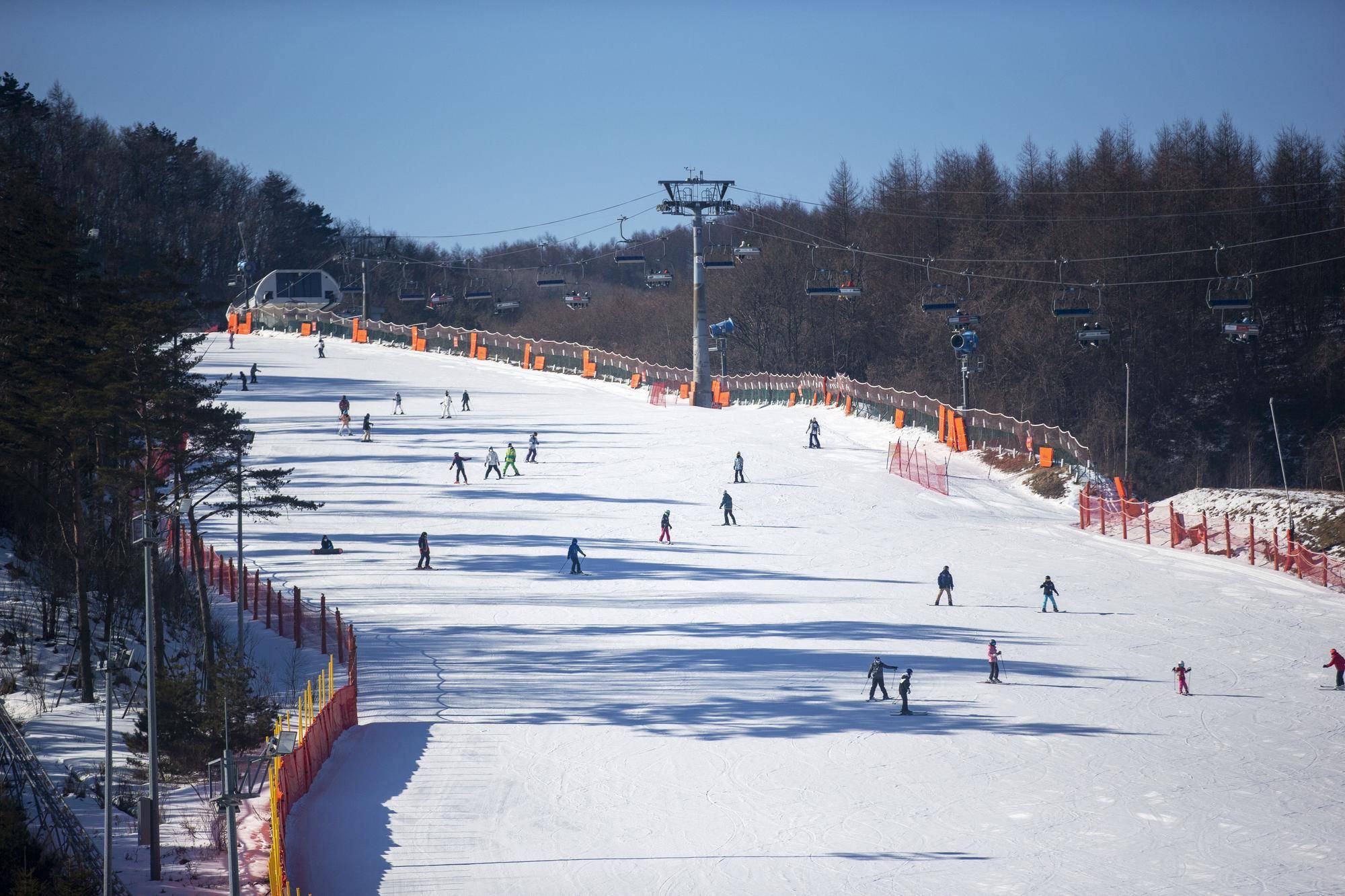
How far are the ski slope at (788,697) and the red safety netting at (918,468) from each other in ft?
2.85

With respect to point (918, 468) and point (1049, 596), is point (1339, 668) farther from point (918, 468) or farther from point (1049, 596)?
point (918, 468)

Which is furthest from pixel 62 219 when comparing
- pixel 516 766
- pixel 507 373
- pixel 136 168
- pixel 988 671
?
pixel 136 168

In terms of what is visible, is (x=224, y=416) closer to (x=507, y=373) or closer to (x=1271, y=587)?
(x=1271, y=587)

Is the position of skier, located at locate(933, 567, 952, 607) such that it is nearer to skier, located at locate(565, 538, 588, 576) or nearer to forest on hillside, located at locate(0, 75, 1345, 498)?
skier, located at locate(565, 538, 588, 576)

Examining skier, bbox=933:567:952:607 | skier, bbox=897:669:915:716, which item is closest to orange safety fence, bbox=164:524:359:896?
skier, bbox=897:669:915:716

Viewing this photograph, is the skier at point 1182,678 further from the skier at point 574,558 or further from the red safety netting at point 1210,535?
the skier at point 574,558

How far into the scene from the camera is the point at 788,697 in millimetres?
23516

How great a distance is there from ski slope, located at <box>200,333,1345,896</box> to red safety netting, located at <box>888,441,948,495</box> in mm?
868

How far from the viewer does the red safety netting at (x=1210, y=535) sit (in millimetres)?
33719

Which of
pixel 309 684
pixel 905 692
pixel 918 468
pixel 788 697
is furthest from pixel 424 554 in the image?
pixel 918 468

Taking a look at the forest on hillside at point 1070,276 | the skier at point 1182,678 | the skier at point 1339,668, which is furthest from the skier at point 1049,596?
the forest on hillside at point 1070,276

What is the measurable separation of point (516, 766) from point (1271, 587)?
21304 mm

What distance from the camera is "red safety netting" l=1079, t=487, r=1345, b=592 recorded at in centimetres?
3372

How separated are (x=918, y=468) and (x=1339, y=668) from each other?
73.4 ft
